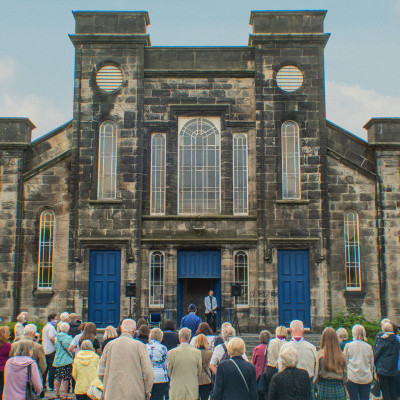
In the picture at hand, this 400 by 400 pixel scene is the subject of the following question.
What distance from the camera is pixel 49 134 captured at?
21.5 m

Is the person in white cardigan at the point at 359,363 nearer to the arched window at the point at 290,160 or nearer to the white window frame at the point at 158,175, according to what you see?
the arched window at the point at 290,160

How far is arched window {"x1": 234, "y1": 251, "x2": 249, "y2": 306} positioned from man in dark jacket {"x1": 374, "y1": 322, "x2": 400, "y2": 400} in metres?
9.26

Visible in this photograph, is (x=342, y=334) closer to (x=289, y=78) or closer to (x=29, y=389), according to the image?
(x=29, y=389)

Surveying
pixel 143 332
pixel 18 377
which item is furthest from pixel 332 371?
pixel 18 377

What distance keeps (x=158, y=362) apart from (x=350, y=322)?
11.4 meters

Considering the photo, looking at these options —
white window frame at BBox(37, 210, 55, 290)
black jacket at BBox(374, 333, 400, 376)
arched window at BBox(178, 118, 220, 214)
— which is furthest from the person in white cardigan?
white window frame at BBox(37, 210, 55, 290)

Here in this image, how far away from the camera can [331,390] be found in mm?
8172

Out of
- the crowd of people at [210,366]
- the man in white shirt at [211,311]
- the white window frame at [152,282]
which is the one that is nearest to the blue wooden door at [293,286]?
the man in white shirt at [211,311]

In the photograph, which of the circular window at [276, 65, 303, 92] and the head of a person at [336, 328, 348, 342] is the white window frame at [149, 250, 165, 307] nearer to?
the circular window at [276, 65, 303, 92]

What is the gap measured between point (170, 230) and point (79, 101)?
5.65 metres

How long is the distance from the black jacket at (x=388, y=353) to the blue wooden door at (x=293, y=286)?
8981 millimetres

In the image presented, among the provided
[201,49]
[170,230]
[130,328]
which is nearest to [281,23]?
[201,49]

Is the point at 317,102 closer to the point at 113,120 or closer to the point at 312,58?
the point at 312,58

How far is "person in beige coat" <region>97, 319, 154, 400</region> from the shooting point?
770 cm
